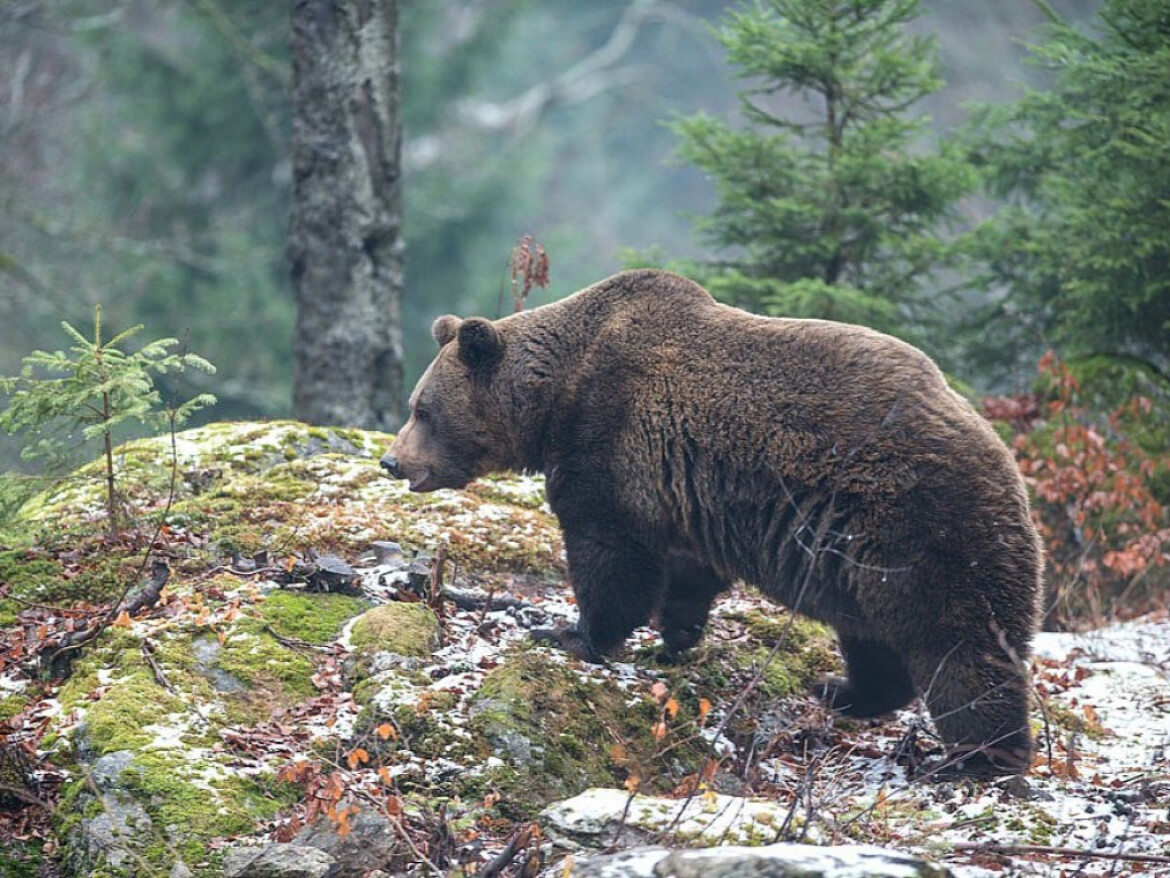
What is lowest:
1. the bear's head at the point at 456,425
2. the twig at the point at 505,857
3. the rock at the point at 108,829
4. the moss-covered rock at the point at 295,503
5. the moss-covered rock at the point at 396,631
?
the rock at the point at 108,829

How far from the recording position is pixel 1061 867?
525cm

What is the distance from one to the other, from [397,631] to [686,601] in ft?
5.62

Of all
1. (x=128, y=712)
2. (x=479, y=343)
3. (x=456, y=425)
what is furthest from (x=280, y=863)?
(x=479, y=343)

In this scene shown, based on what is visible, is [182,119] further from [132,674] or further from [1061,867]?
[1061,867]

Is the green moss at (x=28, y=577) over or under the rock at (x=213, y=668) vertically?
over

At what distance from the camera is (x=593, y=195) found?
45875mm

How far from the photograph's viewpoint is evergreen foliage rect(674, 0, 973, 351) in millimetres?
10883

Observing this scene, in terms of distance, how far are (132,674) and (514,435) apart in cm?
258

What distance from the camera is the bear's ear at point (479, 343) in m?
7.64

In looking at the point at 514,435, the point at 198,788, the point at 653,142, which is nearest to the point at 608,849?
the point at 198,788

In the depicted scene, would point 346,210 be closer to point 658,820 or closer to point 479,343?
point 479,343

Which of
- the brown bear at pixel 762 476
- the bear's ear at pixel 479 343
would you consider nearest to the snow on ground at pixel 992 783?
the brown bear at pixel 762 476

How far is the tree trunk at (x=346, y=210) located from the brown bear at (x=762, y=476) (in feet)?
12.2

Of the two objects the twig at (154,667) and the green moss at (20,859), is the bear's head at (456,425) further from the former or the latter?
the green moss at (20,859)
